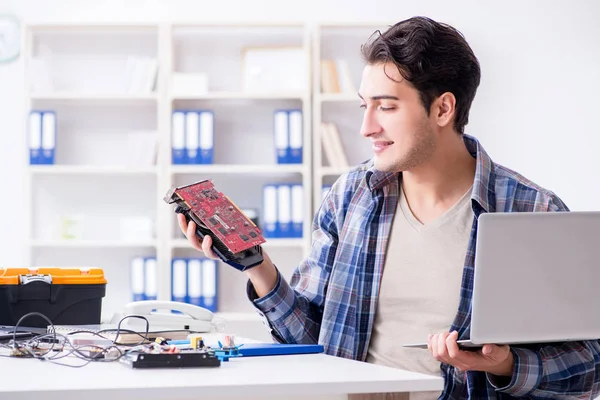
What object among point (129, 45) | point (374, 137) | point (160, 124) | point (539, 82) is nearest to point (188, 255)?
point (160, 124)

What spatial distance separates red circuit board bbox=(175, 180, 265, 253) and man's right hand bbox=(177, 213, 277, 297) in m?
0.03

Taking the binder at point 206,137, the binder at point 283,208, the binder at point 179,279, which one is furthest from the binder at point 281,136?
the binder at point 179,279

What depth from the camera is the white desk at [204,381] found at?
3.75ft

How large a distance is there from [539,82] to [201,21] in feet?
6.02

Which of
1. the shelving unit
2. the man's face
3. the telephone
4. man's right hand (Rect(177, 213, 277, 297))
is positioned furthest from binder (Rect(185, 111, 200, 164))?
man's right hand (Rect(177, 213, 277, 297))

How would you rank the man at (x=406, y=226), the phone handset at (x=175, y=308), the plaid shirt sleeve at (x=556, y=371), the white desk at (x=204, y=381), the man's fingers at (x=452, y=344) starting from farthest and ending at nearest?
the phone handset at (x=175, y=308) < the man at (x=406, y=226) < the plaid shirt sleeve at (x=556, y=371) < the man's fingers at (x=452, y=344) < the white desk at (x=204, y=381)

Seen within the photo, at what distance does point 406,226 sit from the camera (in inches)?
75.7

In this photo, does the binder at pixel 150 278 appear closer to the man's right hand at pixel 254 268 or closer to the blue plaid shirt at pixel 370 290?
the blue plaid shirt at pixel 370 290

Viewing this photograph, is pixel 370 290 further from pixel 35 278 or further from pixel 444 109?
pixel 35 278

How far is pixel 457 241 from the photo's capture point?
1.84 m

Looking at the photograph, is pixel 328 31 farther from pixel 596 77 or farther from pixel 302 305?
pixel 302 305

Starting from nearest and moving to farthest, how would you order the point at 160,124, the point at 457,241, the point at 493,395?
the point at 493,395 → the point at 457,241 → the point at 160,124

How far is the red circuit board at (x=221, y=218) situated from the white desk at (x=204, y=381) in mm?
338

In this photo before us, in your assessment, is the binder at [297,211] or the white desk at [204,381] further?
the binder at [297,211]
